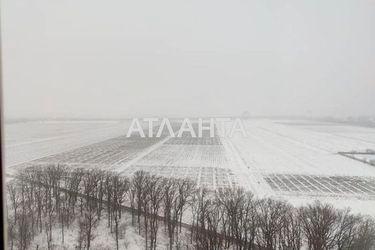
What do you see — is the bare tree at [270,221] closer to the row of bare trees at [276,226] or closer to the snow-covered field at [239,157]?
the row of bare trees at [276,226]

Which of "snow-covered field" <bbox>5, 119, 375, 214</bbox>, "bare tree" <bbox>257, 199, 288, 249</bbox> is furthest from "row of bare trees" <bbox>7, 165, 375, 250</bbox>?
"snow-covered field" <bbox>5, 119, 375, 214</bbox>

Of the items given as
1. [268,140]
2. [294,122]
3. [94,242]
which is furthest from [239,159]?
[94,242]

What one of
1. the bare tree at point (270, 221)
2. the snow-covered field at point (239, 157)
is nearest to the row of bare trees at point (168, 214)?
the bare tree at point (270, 221)

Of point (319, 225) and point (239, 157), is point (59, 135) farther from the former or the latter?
point (319, 225)

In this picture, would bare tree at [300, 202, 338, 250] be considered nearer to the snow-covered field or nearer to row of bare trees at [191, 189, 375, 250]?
row of bare trees at [191, 189, 375, 250]

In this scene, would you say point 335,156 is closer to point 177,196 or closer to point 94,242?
point 177,196
